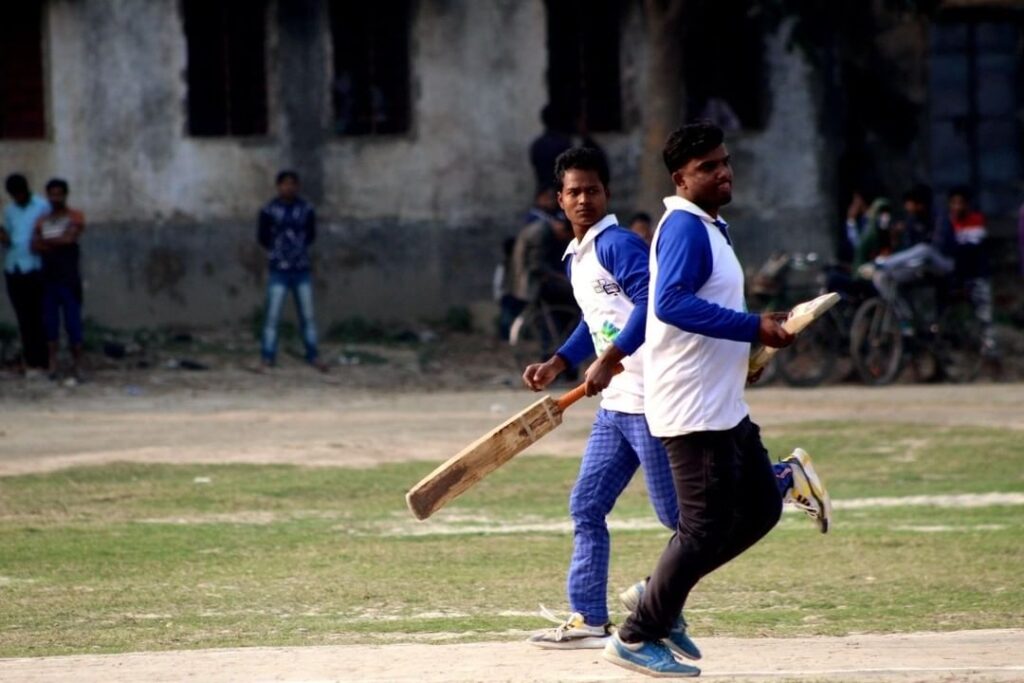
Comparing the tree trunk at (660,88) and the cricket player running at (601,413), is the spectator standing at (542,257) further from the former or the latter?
the cricket player running at (601,413)

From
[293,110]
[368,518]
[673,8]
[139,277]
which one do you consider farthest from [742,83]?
[368,518]

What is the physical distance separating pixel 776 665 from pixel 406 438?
29.1 feet

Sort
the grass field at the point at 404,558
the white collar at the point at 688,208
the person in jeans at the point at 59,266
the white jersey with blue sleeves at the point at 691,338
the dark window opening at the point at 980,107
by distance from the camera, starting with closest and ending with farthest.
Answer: the white jersey with blue sleeves at the point at 691,338
the white collar at the point at 688,208
the grass field at the point at 404,558
the person in jeans at the point at 59,266
the dark window opening at the point at 980,107

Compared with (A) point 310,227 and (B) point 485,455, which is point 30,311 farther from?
(B) point 485,455

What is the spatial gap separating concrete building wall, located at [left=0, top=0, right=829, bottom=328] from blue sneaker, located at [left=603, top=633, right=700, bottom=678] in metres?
15.4

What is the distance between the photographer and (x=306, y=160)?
22.6m

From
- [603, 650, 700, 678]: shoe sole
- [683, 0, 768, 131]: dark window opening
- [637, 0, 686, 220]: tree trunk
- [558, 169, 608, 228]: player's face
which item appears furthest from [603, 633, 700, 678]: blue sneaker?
[683, 0, 768, 131]: dark window opening

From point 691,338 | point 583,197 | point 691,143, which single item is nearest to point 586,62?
point 583,197

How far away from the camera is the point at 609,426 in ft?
23.7

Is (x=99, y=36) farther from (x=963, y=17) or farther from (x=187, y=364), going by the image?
(x=963, y=17)

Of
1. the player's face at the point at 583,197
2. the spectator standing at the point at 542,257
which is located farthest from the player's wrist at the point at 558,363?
the spectator standing at the point at 542,257

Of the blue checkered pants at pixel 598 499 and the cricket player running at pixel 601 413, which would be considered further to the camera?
the blue checkered pants at pixel 598 499

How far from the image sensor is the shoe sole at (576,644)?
7.19 meters

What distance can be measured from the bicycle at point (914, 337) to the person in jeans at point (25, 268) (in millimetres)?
7873
